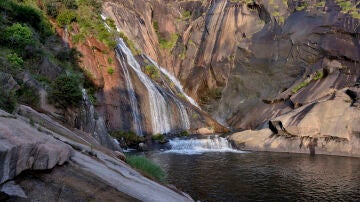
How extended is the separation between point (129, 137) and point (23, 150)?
2488 centimetres

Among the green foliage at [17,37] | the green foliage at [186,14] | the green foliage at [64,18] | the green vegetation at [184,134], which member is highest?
the green foliage at [186,14]

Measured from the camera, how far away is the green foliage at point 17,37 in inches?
687

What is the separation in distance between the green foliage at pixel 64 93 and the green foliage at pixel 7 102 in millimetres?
5296

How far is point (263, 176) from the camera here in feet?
66.4

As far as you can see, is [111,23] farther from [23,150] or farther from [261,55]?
[23,150]

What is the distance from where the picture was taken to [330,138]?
29.1 metres

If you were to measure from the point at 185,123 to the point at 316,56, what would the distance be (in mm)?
17278

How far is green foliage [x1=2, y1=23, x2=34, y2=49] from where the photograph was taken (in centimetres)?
Result: 1745

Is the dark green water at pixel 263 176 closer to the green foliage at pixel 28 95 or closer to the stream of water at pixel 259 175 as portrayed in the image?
the stream of water at pixel 259 175

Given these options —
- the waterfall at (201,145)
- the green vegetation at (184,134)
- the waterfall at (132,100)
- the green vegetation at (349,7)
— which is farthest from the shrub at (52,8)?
the green vegetation at (349,7)

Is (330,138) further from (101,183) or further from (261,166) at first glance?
(101,183)

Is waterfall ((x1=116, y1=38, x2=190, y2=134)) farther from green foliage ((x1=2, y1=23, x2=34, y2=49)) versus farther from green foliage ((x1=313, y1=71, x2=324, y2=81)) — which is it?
green foliage ((x1=2, y1=23, x2=34, y2=49))

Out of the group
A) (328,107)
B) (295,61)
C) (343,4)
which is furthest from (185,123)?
(343,4)

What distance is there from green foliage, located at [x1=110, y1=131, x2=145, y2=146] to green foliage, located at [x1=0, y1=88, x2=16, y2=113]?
21.5 metres
